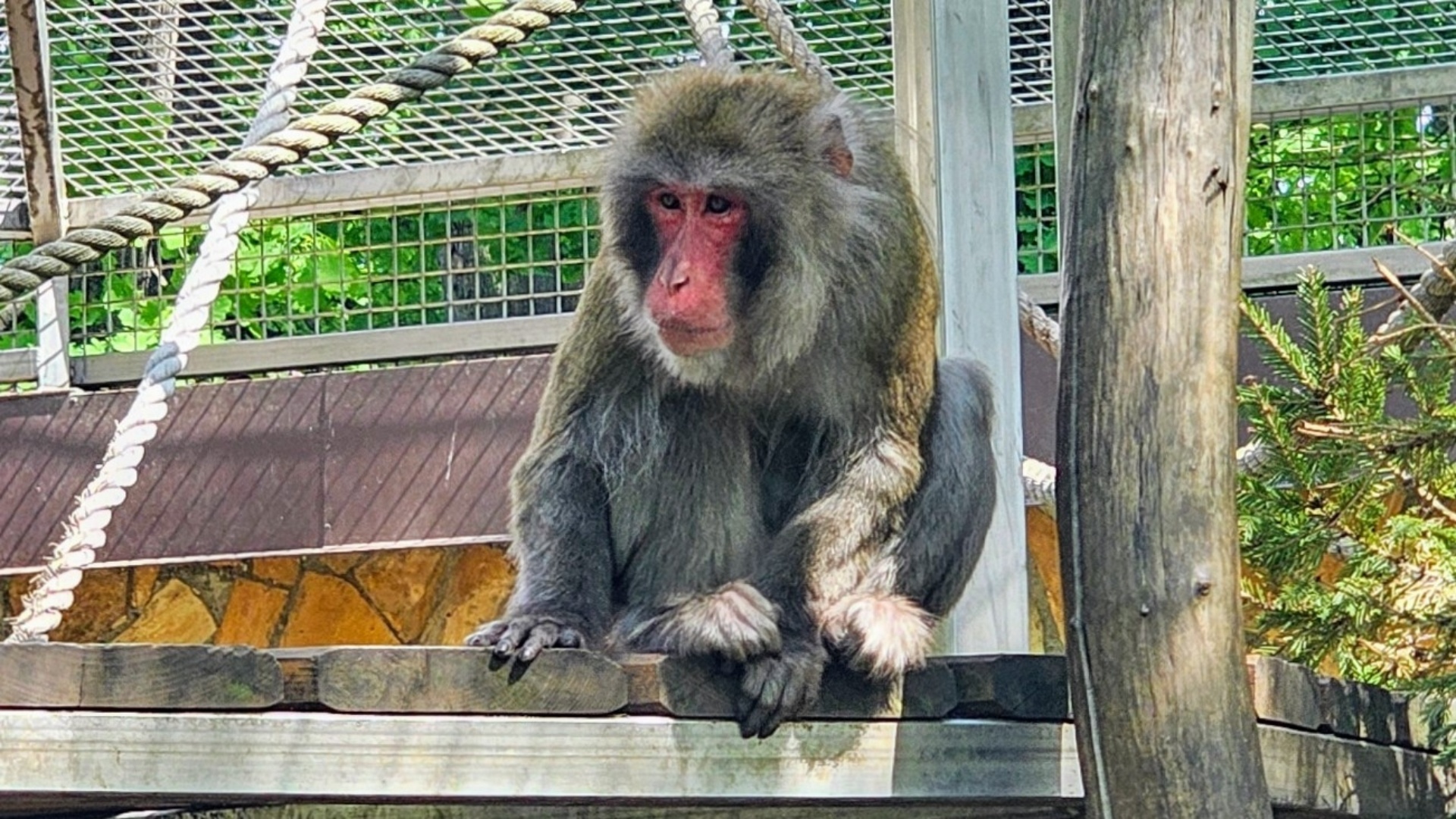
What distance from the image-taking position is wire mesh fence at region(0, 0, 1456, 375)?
24.1ft

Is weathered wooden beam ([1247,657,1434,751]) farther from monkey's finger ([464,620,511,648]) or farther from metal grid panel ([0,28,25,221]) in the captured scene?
metal grid panel ([0,28,25,221])

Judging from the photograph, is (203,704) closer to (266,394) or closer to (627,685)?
(627,685)

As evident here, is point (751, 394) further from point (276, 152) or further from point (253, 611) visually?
point (253, 611)

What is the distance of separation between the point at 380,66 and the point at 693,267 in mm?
3492

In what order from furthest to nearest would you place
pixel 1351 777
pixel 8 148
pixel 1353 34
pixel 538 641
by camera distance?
pixel 8 148 → pixel 1353 34 → pixel 1351 777 → pixel 538 641

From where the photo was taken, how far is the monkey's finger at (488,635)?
3.77 meters

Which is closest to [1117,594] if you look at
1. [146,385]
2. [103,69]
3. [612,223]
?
[612,223]

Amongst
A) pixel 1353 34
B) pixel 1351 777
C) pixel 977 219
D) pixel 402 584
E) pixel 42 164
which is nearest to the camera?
pixel 1351 777

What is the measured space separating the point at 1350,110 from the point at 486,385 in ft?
10.2

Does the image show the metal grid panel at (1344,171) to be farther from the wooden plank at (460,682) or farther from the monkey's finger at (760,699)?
the wooden plank at (460,682)

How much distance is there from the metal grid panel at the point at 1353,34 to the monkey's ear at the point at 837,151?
2.80 metres

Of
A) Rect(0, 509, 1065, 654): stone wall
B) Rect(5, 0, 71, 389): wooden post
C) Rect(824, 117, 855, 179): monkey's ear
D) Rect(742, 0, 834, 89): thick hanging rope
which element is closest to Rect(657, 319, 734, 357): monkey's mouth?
Rect(824, 117, 855, 179): monkey's ear

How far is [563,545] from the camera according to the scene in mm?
4465

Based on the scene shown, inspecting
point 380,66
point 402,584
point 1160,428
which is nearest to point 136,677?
point 1160,428
